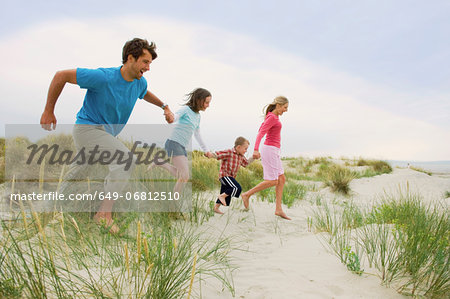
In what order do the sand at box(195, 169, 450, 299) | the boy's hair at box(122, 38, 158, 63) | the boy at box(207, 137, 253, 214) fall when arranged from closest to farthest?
the sand at box(195, 169, 450, 299) < the boy's hair at box(122, 38, 158, 63) < the boy at box(207, 137, 253, 214)

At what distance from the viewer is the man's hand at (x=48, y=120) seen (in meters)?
3.19

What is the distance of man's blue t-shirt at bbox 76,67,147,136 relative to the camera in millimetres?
3365

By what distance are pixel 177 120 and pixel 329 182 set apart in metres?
6.84

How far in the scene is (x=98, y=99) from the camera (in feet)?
11.4

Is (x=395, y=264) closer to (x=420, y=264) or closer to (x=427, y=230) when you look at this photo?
(x=420, y=264)

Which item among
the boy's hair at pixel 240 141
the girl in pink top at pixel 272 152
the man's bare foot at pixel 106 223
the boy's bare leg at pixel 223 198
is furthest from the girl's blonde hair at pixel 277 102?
the man's bare foot at pixel 106 223

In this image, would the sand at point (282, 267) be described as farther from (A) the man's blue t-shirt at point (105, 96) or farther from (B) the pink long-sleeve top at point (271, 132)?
(A) the man's blue t-shirt at point (105, 96)

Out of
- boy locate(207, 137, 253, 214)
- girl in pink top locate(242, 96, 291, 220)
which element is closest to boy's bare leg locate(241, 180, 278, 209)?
girl in pink top locate(242, 96, 291, 220)

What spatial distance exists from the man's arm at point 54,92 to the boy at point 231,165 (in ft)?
7.56

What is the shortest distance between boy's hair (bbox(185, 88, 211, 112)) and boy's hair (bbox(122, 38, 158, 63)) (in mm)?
1277

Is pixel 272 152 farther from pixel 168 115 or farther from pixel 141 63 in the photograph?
pixel 141 63

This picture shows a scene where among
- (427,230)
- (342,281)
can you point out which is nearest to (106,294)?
(342,281)

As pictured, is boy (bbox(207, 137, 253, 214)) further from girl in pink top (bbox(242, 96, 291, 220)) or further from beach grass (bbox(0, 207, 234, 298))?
beach grass (bbox(0, 207, 234, 298))

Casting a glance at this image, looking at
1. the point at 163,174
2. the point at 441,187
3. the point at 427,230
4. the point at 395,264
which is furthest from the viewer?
the point at 441,187
